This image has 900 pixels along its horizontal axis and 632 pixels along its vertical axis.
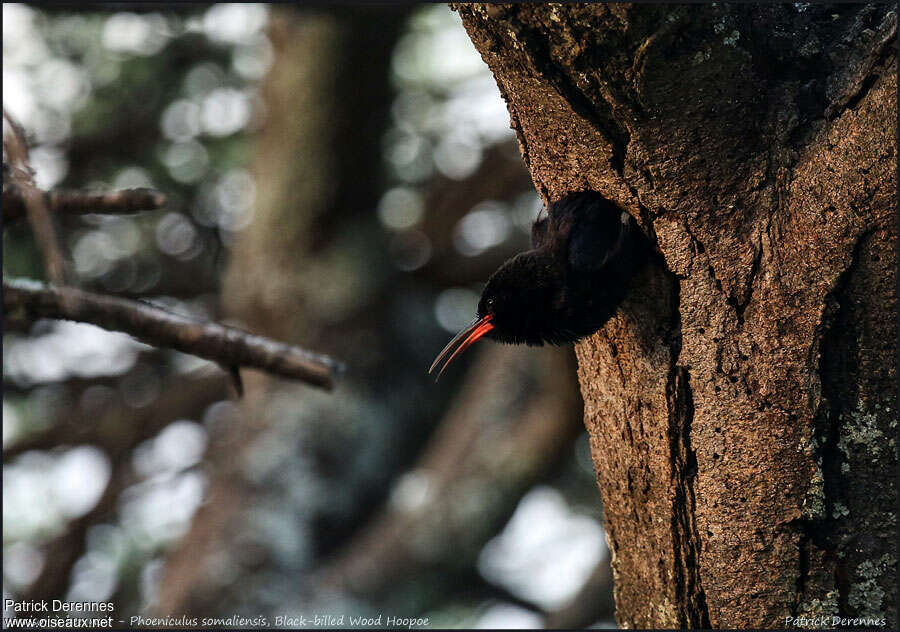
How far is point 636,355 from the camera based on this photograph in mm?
1397

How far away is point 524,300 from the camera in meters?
1.46

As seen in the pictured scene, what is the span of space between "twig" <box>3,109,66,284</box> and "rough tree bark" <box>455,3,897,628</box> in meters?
0.67

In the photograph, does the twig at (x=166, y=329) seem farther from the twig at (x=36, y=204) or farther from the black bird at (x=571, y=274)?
the black bird at (x=571, y=274)

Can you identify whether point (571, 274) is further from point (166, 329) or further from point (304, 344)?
point (304, 344)

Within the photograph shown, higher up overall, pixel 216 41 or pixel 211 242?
pixel 216 41

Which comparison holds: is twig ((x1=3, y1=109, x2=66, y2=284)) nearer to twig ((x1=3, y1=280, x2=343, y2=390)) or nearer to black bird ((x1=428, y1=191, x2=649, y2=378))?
twig ((x1=3, y1=280, x2=343, y2=390))

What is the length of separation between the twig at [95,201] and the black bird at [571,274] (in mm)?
692

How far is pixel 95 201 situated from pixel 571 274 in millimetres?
931

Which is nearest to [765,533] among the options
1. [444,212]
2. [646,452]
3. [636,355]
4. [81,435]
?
[646,452]

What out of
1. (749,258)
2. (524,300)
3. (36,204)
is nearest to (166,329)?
(36,204)

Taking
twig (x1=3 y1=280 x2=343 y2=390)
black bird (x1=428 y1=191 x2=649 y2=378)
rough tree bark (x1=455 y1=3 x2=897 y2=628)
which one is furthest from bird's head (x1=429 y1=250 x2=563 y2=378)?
twig (x1=3 y1=280 x2=343 y2=390)

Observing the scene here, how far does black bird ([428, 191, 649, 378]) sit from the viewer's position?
137 centimetres

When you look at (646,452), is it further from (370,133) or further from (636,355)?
(370,133)

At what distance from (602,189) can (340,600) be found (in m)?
2.78
